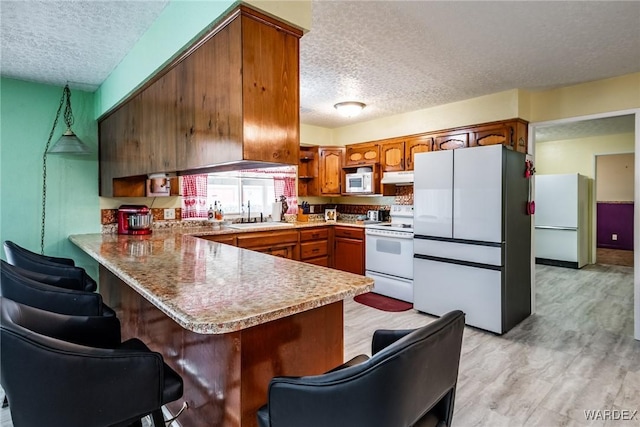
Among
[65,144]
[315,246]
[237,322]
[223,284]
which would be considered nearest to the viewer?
[237,322]

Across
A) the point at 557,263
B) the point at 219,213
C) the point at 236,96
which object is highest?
the point at 236,96

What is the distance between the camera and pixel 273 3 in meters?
1.51

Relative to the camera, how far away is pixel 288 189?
17.5 ft

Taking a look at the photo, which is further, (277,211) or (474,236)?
(277,211)

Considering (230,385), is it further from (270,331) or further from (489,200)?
(489,200)

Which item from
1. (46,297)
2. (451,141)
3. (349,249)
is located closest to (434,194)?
(451,141)

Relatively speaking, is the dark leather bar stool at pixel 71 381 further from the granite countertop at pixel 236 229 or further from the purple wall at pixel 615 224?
the purple wall at pixel 615 224

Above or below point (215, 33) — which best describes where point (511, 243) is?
below

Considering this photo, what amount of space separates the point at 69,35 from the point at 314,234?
3294 mm

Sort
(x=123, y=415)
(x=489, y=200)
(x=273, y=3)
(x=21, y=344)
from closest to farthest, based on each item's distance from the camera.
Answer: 1. (x=21, y=344)
2. (x=123, y=415)
3. (x=273, y=3)
4. (x=489, y=200)

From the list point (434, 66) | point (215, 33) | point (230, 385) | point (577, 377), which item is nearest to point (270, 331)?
point (230, 385)

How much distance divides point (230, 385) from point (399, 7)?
7.00ft

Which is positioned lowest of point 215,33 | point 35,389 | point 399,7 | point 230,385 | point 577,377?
point 577,377

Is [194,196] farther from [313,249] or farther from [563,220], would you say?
[563,220]
